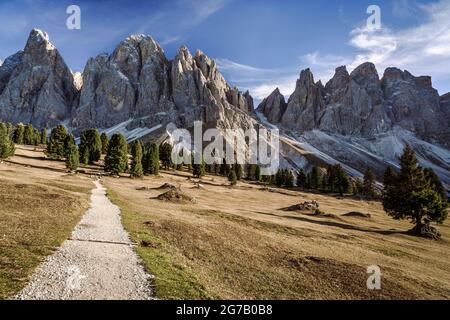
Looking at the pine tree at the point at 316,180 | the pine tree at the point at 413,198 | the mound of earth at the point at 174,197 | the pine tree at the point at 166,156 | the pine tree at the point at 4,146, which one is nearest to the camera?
the pine tree at the point at 413,198

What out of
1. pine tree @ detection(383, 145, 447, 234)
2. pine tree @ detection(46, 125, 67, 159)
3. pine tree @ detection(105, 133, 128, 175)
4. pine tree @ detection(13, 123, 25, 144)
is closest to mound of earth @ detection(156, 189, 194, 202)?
pine tree @ detection(383, 145, 447, 234)

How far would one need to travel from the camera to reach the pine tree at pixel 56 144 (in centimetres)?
10438

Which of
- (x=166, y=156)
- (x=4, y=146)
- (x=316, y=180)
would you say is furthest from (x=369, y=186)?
(x=4, y=146)

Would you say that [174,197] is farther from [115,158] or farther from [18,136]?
[18,136]

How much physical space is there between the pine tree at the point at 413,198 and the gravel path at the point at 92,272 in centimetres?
4722

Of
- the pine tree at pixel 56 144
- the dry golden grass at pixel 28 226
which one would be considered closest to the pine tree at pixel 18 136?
the pine tree at pixel 56 144

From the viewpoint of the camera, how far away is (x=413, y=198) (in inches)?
1991

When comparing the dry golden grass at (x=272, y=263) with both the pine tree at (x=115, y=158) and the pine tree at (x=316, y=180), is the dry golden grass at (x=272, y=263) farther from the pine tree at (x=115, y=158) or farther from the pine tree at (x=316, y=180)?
the pine tree at (x=316, y=180)

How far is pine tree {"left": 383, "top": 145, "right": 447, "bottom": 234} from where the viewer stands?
50.5 meters

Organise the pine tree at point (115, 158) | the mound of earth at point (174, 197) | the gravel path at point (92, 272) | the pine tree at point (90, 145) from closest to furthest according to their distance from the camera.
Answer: the gravel path at point (92, 272), the mound of earth at point (174, 197), the pine tree at point (115, 158), the pine tree at point (90, 145)

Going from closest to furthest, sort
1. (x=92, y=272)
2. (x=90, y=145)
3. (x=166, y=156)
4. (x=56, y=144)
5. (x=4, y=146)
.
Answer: (x=92, y=272), (x=4, y=146), (x=56, y=144), (x=90, y=145), (x=166, y=156)

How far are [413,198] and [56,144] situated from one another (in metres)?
106
